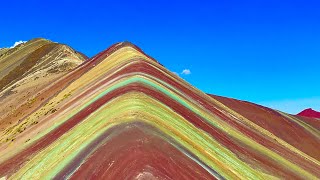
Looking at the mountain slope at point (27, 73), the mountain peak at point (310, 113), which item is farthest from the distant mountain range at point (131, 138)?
the mountain peak at point (310, 113)

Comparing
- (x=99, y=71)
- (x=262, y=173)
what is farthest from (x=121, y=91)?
(x=99, y=71)

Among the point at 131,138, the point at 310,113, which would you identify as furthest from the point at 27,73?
the point at 131,138

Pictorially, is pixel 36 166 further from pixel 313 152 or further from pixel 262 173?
pixel 313 152

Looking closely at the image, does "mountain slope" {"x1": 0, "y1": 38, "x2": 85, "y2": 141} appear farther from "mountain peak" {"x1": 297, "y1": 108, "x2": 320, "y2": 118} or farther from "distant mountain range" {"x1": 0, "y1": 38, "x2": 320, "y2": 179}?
"mountain peak" {"x1": 297, "y1": 108, "x2": 320, "y2": 118}

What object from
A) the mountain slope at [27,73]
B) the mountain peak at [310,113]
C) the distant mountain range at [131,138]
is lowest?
the distant mountain range at [131,138]

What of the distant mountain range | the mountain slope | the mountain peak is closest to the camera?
the distant mountain range

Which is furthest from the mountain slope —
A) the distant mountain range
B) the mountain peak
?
the mountain peak

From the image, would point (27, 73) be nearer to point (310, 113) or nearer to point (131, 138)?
point (310, 113)

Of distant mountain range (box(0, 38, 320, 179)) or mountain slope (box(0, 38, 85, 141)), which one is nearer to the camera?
distant mountain range (box(0, 38, 320, 179))

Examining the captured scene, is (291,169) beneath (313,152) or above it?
beneath

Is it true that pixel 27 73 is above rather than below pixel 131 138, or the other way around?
above

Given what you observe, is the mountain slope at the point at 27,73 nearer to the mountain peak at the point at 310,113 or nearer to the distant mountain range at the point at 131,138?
the distant mountain range at the point at 131,138
